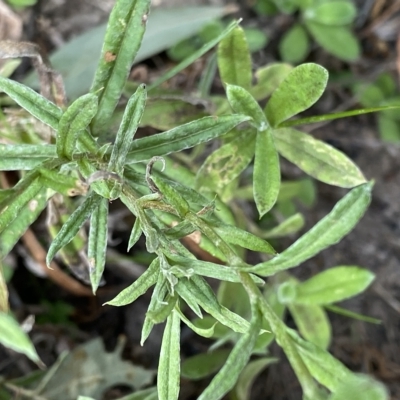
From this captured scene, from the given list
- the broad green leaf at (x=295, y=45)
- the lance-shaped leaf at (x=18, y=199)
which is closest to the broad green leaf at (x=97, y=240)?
the lance-shaped leaf at (x=18, y=199)

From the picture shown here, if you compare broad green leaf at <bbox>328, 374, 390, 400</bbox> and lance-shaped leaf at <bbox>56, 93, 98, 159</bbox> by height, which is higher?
lance-shaped leaf at <bbox>56, 93, 98, 159</bbox>

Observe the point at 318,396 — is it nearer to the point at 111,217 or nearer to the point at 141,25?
the point at 141,25

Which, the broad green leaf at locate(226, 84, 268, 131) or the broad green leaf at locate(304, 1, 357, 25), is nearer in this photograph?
the broad green leaf at locate(226, 84, 268, 131)

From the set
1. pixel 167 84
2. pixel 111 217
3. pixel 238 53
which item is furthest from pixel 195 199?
pixel 167 84

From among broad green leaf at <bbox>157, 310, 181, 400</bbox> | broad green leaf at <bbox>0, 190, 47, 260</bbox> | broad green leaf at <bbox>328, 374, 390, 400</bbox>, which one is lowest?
broad green leaf at <bbox>157, 310, 181, 400</bbox>

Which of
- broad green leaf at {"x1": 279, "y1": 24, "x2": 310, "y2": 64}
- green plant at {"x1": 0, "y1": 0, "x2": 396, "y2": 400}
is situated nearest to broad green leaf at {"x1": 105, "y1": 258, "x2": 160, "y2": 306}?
green plant at {"x1": 0, "y1": 0, "x2": 396, "y2": 400}

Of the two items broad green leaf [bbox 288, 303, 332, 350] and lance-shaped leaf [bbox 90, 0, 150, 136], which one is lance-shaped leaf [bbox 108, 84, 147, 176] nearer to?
lance-shaped leaf [bbox 90, 0, 150, 136]

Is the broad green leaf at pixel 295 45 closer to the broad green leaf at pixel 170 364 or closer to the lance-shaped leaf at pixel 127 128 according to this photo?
the lance-shaped leaf at pixel 127 128
